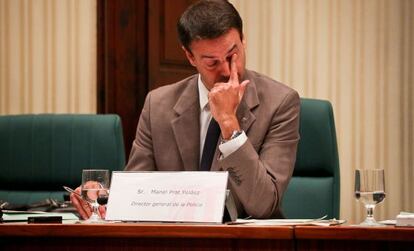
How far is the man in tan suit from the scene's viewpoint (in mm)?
2445

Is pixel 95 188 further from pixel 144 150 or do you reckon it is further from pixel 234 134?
pixel 144 150

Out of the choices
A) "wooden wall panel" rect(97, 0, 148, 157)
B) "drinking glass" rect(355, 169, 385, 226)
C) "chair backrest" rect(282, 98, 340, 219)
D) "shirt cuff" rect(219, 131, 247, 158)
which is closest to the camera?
"drinking glass" rect(355, 169, 385, 226)

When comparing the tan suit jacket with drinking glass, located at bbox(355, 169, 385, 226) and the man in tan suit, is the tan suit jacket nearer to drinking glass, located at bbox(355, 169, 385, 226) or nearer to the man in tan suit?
the man in tan suit

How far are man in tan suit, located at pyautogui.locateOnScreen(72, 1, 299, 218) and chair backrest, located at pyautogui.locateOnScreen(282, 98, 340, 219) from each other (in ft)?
1.35

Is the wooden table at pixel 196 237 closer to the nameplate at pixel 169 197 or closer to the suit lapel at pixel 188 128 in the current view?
the nameplate at pixel 169 197

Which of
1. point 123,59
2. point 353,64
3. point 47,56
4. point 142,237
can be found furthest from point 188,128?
point 353,64

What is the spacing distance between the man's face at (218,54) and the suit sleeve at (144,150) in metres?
0.30

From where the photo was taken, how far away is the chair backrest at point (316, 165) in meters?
3.16

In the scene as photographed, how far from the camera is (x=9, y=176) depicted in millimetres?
3256

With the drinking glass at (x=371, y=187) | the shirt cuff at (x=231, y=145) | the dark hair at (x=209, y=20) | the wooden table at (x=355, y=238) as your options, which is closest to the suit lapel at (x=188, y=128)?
the dark hair at (x=209, y=20)

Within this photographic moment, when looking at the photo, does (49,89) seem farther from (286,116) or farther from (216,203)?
(216,203)

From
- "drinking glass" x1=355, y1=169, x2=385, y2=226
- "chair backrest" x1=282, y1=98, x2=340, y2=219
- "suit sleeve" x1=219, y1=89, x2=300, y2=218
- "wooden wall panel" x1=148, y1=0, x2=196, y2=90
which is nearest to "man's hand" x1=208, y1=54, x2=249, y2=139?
"suit sleeve" x1=219, y1=89, x2=300, y2=218

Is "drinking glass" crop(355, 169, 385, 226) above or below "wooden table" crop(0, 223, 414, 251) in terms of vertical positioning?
→ above

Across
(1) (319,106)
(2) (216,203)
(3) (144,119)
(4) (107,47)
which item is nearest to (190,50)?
(3) (144,119)
